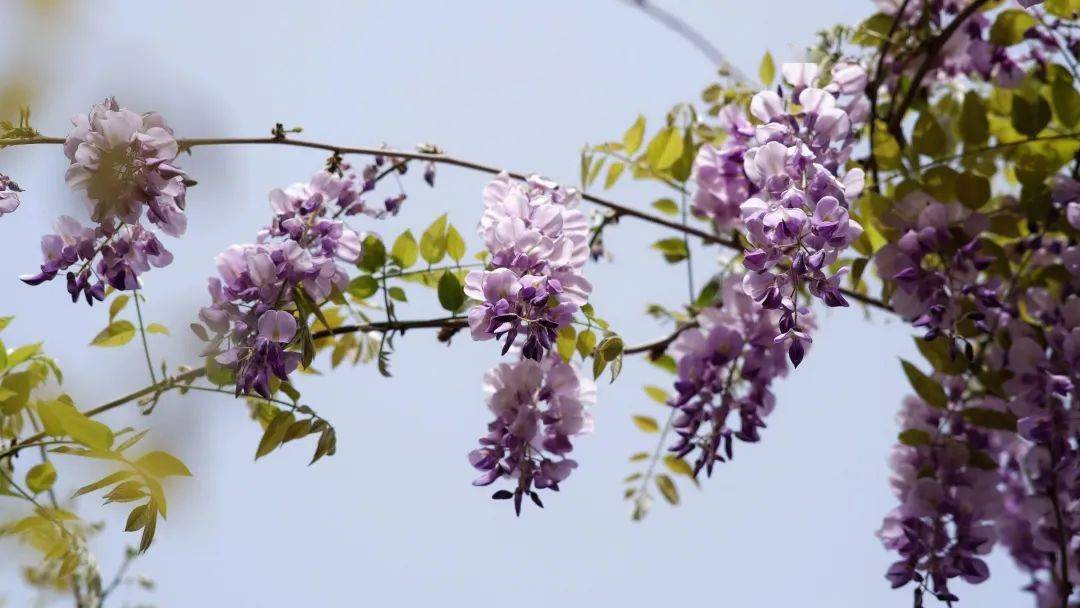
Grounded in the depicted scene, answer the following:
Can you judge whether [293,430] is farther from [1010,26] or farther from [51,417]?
[1010,26]

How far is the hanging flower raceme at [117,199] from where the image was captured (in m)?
0.77

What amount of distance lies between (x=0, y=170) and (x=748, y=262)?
58 centimetres

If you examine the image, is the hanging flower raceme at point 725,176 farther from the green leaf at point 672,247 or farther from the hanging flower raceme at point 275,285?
the hanging flower raceme at point 275,285

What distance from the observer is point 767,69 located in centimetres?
125

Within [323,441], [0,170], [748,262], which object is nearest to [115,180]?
[0,170]

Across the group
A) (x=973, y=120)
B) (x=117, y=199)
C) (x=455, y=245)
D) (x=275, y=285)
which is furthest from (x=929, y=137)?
(x=117, y=199)

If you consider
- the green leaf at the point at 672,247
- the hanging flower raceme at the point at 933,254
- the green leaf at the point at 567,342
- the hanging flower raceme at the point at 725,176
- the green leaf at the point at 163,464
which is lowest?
the green leaf at the point at 163,464

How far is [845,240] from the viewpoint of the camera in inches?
27.8

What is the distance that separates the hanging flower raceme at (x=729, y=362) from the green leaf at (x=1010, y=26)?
448mm

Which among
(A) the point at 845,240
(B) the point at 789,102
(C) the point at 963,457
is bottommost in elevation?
(A) the point at 845,240

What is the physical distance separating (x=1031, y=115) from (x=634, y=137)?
441mm

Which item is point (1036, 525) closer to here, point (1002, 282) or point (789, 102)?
point (1002, 282)

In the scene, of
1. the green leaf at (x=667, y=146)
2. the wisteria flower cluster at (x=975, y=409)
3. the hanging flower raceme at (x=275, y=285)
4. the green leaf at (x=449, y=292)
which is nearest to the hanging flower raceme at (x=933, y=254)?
the wisteria flower cluster at (x=975, y=409)

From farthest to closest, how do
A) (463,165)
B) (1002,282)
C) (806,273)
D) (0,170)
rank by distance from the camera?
(1002,282) < (463,165) < (0,170) < (806,273)
